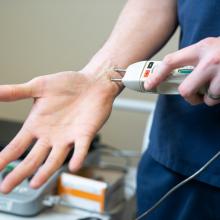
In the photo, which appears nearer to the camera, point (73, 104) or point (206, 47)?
point (206, 47)

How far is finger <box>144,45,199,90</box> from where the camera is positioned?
43 centimetres

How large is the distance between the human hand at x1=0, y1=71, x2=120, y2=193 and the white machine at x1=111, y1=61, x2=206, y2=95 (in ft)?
0.20

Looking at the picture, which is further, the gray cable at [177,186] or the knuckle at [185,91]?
the gray cable at [177,186]

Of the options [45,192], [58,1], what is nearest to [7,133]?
[45,192]

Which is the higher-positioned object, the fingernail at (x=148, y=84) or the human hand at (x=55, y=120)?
the fingernail at (x=148, y=84)

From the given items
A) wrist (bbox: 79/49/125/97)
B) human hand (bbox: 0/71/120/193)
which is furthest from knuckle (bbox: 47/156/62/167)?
wrist (bbox: 79/49/125/97)

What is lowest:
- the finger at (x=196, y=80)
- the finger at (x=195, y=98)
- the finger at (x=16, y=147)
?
the finger at (x=16, y=147)

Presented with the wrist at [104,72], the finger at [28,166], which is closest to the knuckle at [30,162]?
the finger at [28,166]

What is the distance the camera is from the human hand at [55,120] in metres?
0.48

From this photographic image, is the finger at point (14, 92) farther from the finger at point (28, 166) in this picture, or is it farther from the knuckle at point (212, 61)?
the knuckle at point (212, 61)

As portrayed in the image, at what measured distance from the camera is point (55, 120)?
1.70 feet

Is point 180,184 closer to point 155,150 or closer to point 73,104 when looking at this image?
point 155,150

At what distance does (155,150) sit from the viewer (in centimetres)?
64

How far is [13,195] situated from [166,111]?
321mm
